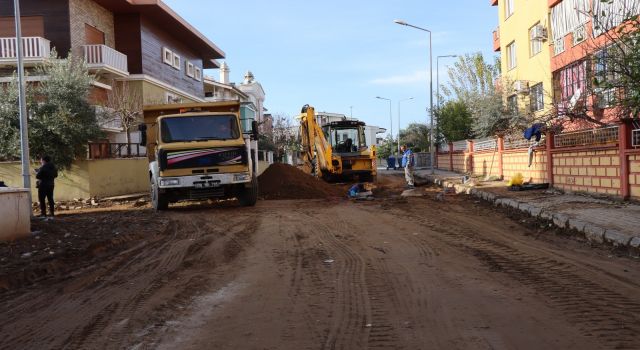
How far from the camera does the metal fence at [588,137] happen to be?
38.1ft

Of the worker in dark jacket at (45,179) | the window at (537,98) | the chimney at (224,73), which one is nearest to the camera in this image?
the worker in dark jacket at (45,179)

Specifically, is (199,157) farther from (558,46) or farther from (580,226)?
(558,46)

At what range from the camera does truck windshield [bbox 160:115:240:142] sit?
13.7 meters

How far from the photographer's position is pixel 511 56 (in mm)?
27797

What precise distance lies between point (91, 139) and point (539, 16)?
61.5 ft

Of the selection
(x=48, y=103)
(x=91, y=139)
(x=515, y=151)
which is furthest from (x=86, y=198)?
(x=515, y=151)

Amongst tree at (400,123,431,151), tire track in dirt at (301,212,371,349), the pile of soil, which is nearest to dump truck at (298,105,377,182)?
the pile of soil

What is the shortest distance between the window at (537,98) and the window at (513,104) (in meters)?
0.80

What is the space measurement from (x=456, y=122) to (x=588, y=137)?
841 inches

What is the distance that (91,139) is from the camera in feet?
60.2

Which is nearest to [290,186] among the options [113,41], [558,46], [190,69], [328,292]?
[558,46]

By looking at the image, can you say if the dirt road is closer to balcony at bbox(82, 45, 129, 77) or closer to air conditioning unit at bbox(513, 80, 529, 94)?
balcony at bbox(82, 45, 129, 77)

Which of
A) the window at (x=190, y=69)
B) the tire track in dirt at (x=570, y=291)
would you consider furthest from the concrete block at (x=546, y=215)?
the window at (x=190, y=69)

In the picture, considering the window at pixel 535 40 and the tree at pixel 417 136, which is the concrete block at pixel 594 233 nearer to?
the window at pixel 535 40
